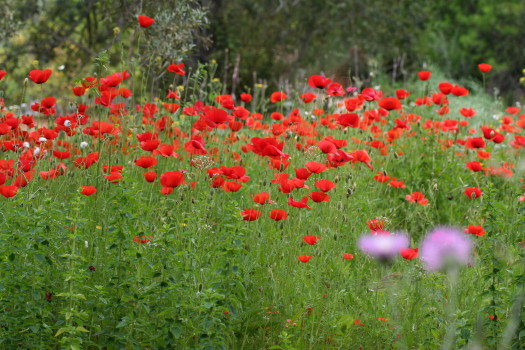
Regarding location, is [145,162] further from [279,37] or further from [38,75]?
[279,37]

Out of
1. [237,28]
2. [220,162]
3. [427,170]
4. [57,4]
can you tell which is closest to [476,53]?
[237,28]

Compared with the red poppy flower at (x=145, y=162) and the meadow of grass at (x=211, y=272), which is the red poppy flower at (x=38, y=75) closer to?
the meadow of grass at (x=211, y=272)

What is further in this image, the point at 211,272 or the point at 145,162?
the point at 145,162

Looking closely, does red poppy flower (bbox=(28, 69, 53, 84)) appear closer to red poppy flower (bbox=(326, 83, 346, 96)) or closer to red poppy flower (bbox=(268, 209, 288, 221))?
red poppy flower (bbox=(268, 209, 288, 221))

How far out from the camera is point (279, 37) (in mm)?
10727

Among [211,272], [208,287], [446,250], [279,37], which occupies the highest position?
[446,250]

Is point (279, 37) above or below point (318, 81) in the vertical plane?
below

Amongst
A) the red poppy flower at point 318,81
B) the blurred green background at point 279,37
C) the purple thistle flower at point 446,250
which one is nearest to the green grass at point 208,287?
the purple thistle flower at point 446,250

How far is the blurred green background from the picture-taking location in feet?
23.2

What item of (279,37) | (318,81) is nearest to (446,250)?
(318,81)

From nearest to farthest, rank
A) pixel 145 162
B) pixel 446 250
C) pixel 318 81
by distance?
pixel 446 250
pixel 145 162
pixel 318 81

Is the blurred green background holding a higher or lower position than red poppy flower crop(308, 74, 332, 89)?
lower

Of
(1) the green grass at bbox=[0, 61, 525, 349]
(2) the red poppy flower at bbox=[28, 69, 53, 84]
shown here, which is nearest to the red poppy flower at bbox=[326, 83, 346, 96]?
(1) the green grass at bbox=[0, 61, 525, 349]

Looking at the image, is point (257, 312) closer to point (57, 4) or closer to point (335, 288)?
point (335, 288)
